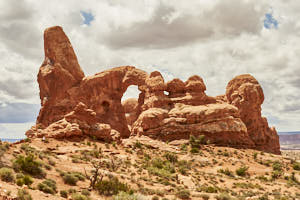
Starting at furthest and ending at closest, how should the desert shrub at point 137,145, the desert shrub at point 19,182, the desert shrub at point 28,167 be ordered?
1. the desert shrub at point 137,145
2. the desert shrub at point 28,167
3. the desert shrub at point 19,182

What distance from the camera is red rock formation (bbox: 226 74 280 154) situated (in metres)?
51.6

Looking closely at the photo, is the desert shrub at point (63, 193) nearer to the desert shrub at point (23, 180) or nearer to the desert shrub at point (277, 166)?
the desert shrub at point (23, 180)

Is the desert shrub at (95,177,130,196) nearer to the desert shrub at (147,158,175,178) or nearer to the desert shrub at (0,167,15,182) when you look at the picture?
the desert shrub at (0,167,15,182)

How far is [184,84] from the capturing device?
51156 millimetres

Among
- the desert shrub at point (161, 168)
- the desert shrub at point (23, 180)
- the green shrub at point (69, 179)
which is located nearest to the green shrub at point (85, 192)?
the green shrub at point (69, 179)

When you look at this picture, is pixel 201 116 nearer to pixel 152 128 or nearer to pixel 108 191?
pixel 152 128

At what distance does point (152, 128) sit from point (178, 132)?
14.9ft

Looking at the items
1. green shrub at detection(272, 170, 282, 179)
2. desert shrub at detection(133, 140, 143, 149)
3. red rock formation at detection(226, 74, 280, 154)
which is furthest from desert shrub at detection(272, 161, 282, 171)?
desert shrub at detection(133, 140, 143, 149)

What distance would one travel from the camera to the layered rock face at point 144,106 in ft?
138

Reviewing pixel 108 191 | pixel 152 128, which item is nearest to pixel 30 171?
pixel 108 191

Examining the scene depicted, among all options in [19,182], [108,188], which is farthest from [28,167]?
[108,188]

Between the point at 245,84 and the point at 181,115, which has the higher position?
the point at 245,84

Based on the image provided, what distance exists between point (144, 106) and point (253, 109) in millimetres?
21102

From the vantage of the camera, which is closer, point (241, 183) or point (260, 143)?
point (241, 183)
